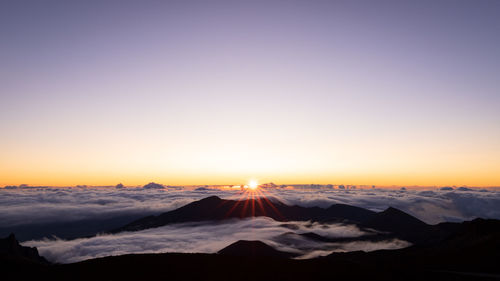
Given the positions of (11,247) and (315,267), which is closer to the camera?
(315,267)

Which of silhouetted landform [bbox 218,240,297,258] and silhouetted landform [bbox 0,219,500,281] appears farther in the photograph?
silhouetted landform [bbox 218,240,297,258]

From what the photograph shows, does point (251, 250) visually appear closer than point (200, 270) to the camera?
No

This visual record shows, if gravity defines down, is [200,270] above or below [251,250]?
above

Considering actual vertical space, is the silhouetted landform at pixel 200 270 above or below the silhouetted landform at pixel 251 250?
above

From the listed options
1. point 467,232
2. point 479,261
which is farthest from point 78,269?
point 467,232

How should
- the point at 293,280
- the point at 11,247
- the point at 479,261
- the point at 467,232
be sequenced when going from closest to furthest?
the point at 293,280 → the point at 479,261 → the point at 467,232 → the point at 11,247

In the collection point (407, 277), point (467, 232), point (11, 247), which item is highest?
point (407, 277)

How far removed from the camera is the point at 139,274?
141 feet

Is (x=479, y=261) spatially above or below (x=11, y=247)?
above

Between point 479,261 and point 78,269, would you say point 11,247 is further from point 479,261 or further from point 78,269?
point 479,261

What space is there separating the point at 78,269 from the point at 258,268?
26.5 meters

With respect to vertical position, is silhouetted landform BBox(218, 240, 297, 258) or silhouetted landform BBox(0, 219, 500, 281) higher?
silhouetted landform BBox(0, 219, 500, 281)

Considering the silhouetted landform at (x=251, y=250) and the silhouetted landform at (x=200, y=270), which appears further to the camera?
the silhouetted landform at (x=251, y=250)

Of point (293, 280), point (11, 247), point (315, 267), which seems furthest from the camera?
point (11, 247)
